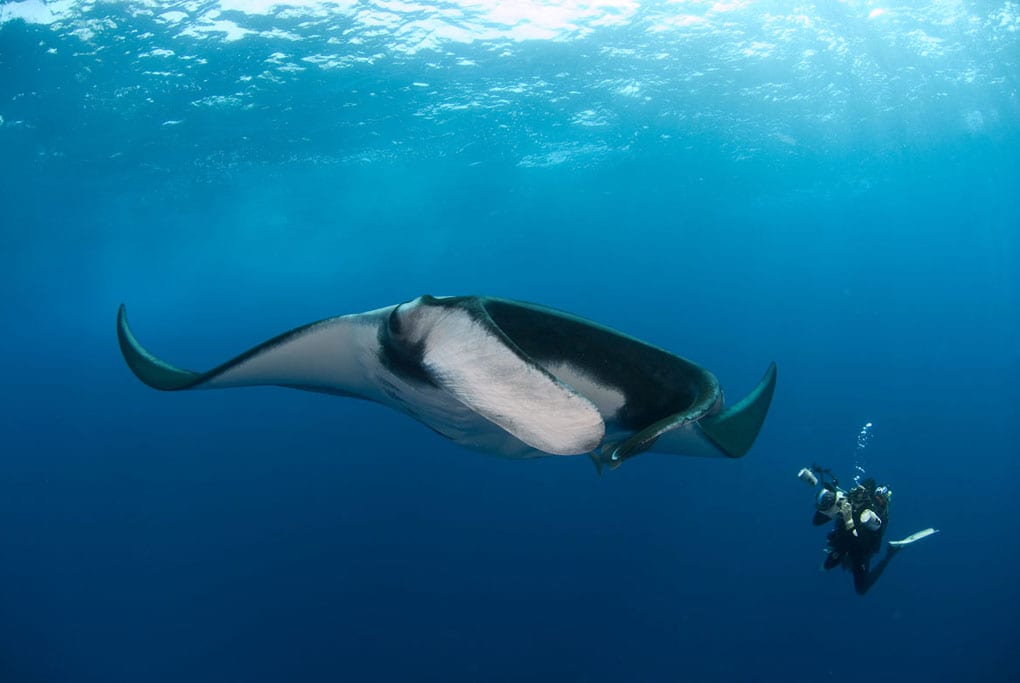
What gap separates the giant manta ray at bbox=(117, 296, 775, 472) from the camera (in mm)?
1348

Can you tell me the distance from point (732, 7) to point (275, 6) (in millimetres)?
11381

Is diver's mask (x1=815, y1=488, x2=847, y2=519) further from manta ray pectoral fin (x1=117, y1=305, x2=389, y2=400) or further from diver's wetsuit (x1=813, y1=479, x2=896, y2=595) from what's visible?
manta ray pectoral fin (x1=117, y1=305, x2=389, y2=400)

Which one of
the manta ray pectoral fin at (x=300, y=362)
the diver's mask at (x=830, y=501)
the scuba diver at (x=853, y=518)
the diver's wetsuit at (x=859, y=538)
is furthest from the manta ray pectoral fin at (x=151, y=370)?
the diver's wetsuit at (x=859, y=538)

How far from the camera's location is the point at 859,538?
21.5ft

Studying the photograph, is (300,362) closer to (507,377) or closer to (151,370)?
(151,370)

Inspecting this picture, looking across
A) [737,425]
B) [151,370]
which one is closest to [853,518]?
[737,425]

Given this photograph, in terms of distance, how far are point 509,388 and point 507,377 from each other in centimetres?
3

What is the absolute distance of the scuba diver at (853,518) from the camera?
620 cm

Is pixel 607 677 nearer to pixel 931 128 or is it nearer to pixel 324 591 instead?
pixel 324 591

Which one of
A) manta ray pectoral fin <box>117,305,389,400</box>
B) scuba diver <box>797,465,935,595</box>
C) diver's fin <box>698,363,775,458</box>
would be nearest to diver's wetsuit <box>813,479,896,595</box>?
scuba diver <box>797,465,935,595</box>

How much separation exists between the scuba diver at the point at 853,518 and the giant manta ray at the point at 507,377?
398 cm

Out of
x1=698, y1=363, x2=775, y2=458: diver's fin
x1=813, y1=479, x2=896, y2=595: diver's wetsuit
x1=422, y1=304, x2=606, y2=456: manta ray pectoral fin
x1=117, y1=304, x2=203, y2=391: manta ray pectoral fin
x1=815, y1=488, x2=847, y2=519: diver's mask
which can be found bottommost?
x1=813, y1=479, x2=896, y2=595: diver's wetsuit

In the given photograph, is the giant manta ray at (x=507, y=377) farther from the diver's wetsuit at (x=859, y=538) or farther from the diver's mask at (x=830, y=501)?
the diver's wetsuit at (x=859, y=538)

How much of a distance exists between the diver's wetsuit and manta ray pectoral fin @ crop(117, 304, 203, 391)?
262 inches
